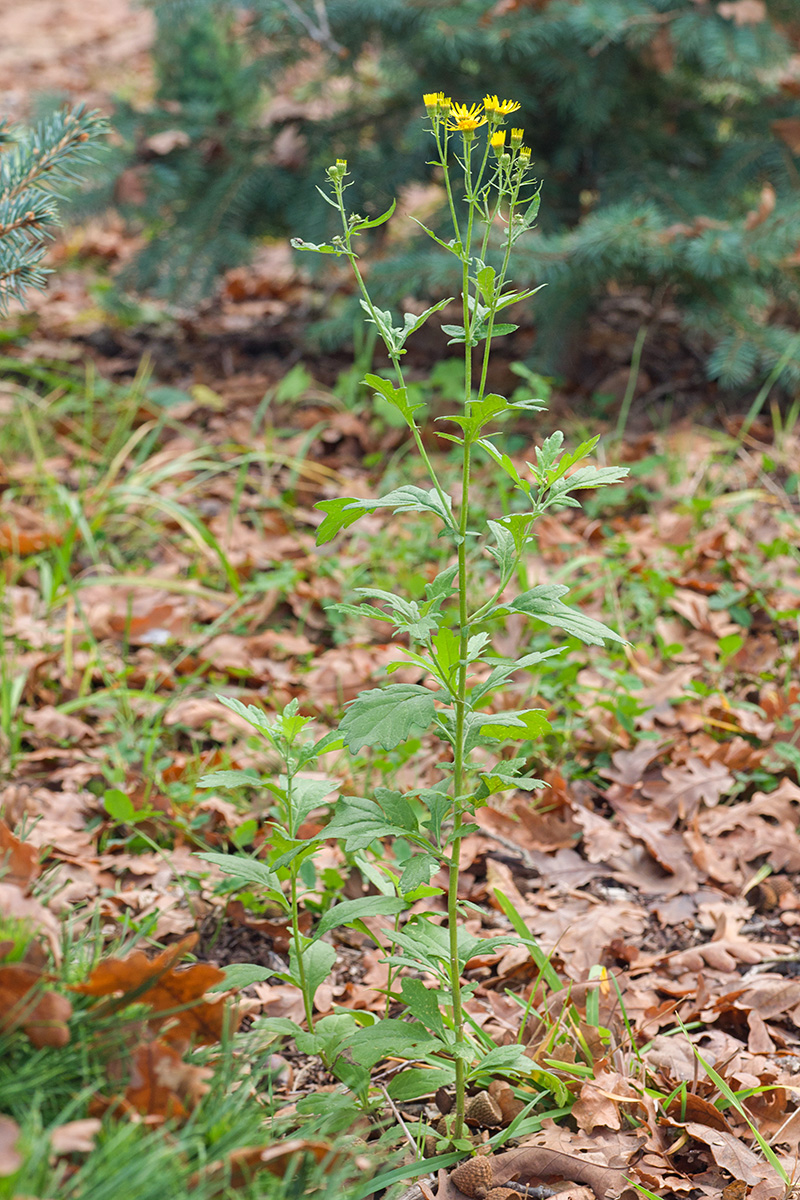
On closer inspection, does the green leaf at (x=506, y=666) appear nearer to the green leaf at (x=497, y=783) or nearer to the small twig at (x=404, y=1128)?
the green leaf at (x=497, y=783)

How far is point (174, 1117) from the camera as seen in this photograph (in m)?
0.87

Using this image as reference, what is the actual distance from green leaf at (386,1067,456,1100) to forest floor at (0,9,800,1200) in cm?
9

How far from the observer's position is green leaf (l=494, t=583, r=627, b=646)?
1105mm

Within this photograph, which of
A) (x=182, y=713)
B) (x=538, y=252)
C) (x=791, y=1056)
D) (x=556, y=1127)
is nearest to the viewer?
(x=556, y=1127)

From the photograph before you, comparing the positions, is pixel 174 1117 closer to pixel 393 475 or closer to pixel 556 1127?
pixel 556 1127

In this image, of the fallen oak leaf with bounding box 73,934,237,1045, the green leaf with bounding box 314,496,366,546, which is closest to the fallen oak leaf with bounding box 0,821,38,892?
the fallen oak leaf with bounding box 73,934,237,1045

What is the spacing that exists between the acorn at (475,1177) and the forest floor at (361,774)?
29mm

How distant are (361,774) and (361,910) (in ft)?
2.89

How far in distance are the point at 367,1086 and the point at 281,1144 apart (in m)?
0.39

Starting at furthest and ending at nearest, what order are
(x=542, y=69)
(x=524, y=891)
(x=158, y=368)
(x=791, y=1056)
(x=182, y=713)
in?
(x=158, y=368)
(x=542, y=69)
(x=182, y=713)
(x=524, y=891)
(x=791, y=1056)

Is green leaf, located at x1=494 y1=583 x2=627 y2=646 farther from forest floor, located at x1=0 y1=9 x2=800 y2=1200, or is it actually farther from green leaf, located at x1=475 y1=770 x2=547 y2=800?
forest floor, located at x1=0 y1=9 x2=800 y2=1200

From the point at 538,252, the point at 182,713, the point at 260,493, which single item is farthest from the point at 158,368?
the point at 182,713

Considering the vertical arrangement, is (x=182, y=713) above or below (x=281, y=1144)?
below

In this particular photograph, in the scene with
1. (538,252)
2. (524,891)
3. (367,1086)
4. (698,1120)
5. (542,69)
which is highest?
(542,69)
